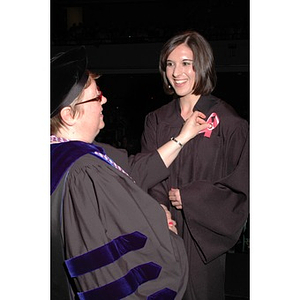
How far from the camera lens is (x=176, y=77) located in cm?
249

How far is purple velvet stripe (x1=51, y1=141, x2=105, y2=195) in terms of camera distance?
1.76 metres

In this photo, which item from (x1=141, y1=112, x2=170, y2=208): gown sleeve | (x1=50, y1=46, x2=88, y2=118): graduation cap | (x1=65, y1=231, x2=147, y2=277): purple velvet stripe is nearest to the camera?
(x1=65, y1=231, x2=147, y2=277): purple velvet stripe

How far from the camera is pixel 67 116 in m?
1.87

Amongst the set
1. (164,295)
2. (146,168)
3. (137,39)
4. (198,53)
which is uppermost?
(137,39)

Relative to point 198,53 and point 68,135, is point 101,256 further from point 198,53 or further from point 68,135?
point 198,53

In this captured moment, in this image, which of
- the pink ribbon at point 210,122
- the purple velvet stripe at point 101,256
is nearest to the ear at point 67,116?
the purple velvet stripe at point 101,256

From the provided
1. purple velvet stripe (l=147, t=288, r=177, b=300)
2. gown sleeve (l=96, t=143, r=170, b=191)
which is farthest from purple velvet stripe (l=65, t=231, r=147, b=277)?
gown sleeve (l=96, t=143, r=170, b=191)

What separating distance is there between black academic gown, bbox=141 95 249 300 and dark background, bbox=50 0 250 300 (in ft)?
18.4

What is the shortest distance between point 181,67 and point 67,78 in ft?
2.46

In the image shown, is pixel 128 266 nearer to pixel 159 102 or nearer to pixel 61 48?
pixel 61 48

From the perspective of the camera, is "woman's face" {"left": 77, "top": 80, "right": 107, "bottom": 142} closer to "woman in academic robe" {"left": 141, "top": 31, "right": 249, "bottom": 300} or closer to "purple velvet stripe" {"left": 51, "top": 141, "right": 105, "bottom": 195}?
"purple velvet stripe" {"left": 51, "top": 141, "right": 105, "bottom": 195}

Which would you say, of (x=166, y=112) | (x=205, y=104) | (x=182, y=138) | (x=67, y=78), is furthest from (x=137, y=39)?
(x=67, y=78)

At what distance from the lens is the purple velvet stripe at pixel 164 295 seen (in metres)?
1.78

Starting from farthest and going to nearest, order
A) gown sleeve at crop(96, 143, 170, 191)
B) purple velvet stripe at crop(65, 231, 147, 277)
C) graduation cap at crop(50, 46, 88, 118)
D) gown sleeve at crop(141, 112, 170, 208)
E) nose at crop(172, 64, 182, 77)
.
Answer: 1. gown sleeve at crop(141, 112, 170, 208)
2. nose at crop(172, 64, 182, 77)
3. gown sleeve at crop(96, 143, 170, 191)
4. graduation cap at crop(50, 46, 88, 118)
5. purple velvet stripe at crop(65, 231, 147, 277)
